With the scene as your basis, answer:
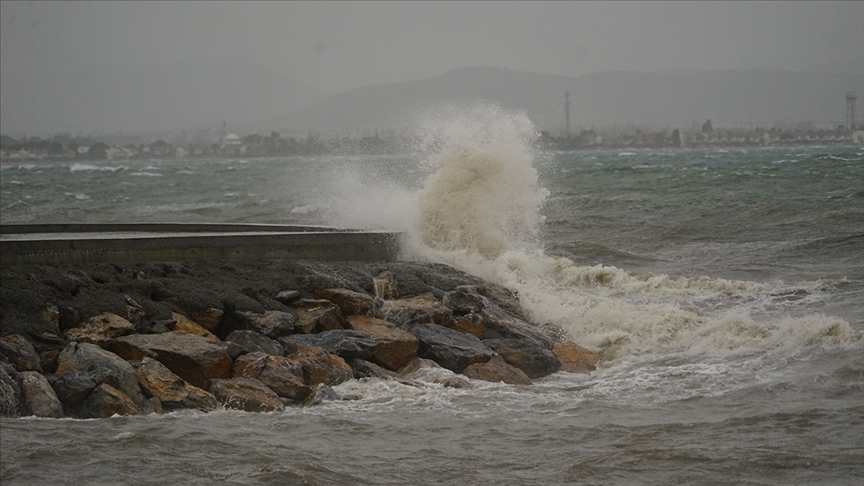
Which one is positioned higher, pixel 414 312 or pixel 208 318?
pixel 208 318

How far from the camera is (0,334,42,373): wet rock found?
849 centimetres

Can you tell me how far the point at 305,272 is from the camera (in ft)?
38.7

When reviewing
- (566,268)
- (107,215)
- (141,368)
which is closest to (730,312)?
(566,268)

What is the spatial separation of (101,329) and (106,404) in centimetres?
155

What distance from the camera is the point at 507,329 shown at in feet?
36.7

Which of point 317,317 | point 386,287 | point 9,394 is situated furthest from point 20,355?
point 386,287

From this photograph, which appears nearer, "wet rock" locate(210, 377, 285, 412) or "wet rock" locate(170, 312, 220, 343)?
"wet rock" locate(210, 377, 285, 412)

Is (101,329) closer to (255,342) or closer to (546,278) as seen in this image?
(255,342)

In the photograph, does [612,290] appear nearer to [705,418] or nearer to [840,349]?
[840,349]

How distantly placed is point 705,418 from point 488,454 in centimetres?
188

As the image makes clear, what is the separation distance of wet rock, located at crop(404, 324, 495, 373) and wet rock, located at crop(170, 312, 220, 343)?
2024 mm

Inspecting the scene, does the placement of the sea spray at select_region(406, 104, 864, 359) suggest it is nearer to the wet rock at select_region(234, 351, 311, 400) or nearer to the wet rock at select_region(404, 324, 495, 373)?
the wet rock at select_region(404, 324, 495, 373)

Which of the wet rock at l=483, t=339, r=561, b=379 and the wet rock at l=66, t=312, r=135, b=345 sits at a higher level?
the wet rock at l=66, t=312, r=135, b=345

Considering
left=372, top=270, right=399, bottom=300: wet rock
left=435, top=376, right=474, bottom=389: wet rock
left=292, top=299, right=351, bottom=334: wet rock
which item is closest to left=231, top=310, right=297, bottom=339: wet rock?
left=292, top=299, right=351, bottom=334: wet rock
